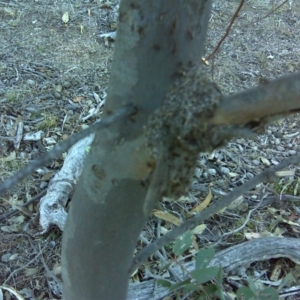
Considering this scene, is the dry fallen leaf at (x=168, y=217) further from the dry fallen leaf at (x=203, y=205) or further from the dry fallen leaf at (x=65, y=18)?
the dry fallen leaf at (x=65, y=18)

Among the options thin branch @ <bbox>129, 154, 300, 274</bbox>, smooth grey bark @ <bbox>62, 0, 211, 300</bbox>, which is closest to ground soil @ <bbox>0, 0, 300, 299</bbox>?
thin branch @ <bbox>129, 154, 300, 274</bbox>

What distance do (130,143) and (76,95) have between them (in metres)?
1.40

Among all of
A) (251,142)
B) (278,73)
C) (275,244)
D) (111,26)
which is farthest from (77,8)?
(275,244)

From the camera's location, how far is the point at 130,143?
24.5 inches

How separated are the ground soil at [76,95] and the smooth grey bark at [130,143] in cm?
40

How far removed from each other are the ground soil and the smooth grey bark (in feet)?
1.30

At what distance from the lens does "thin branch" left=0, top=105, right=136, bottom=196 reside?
50 cm

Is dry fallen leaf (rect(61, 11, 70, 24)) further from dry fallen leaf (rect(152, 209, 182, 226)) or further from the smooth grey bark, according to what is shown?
the smooth grey bark

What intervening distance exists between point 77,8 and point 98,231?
2069 mm

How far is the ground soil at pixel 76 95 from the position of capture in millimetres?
1379

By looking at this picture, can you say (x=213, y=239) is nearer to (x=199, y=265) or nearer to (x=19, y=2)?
(x=199, y=265)

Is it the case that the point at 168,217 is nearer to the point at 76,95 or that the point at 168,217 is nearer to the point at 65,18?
the point at 76,95

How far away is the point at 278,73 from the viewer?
2.24 meters

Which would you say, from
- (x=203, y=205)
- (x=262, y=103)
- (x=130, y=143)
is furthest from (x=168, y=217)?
(x=262, y=103)
